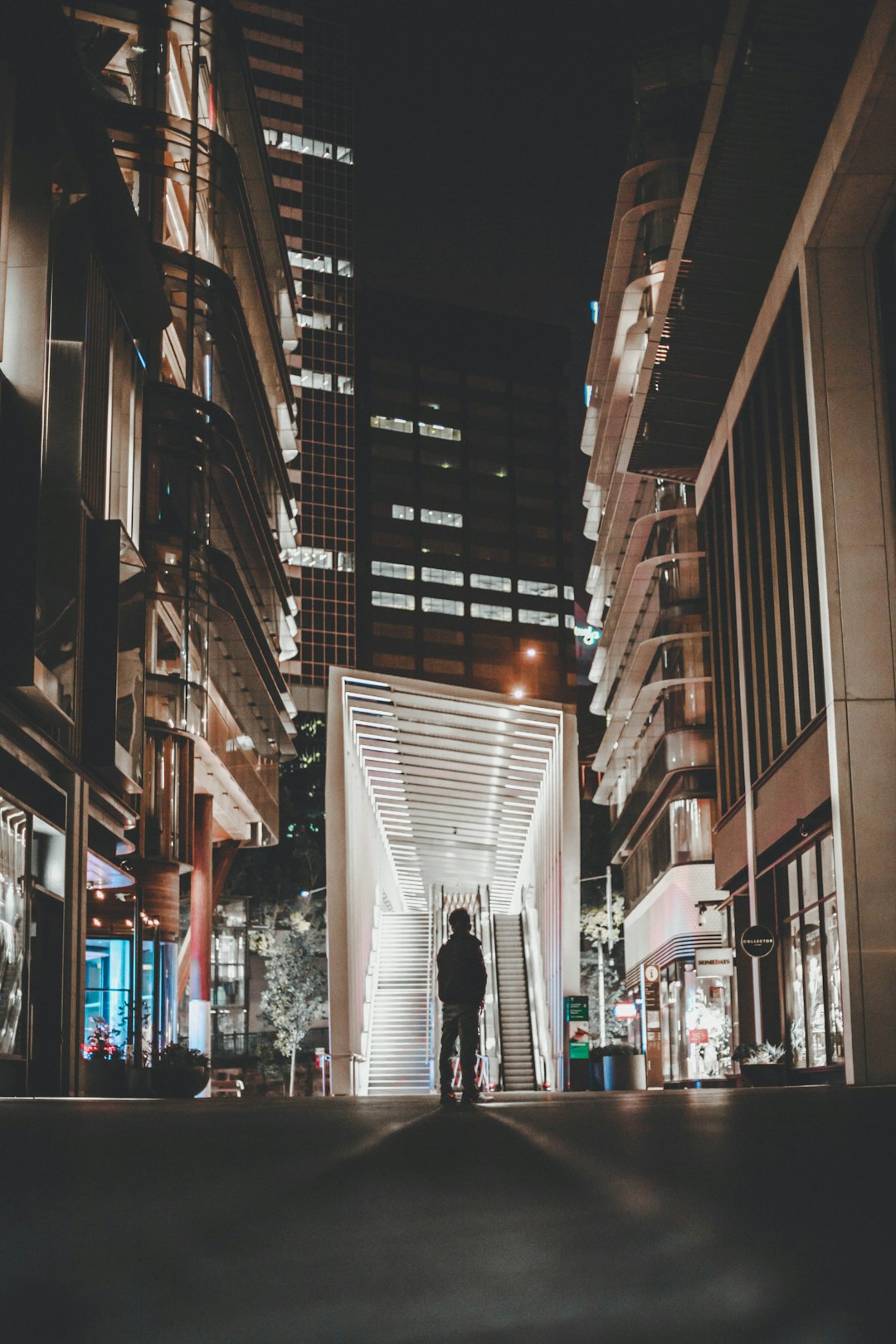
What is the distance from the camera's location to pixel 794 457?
2570 cm

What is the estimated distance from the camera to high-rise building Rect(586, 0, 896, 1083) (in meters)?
21.9

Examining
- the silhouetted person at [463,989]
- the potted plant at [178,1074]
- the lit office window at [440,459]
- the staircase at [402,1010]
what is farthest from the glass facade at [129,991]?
the lit office window at [440,459]

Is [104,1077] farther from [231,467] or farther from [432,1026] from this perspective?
[432,1026]

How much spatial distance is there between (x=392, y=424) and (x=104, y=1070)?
113 m

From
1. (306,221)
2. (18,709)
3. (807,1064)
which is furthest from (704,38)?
(306,221)

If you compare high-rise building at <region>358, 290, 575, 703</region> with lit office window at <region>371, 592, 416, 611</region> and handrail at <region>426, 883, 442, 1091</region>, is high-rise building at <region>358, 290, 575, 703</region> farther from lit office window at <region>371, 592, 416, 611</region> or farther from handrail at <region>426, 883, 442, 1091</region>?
handrail at <region>426, 883, 442, 1091</region>

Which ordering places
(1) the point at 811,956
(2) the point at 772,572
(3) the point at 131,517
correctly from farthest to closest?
(2) the point at 772,572 → (1) the point at 811,956 → (3) the point at 131,517

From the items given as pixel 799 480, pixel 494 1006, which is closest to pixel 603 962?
pixel 494 1006

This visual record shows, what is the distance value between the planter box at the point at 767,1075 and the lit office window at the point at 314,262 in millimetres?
103597

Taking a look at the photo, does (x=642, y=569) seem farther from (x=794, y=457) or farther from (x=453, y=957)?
(x=453, y=957)

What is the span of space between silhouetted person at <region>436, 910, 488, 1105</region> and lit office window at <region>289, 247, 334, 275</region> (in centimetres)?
11315

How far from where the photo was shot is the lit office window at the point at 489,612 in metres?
132

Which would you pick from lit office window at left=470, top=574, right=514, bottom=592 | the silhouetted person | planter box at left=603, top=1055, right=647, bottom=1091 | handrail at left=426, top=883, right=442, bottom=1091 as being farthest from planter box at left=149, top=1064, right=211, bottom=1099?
lit office window at left=470, top=574, right=514, bottom=592

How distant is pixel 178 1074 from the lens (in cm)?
2319
